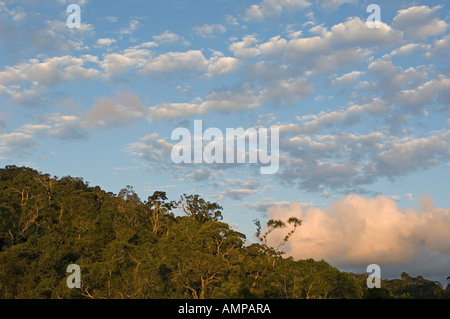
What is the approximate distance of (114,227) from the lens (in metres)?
69.5

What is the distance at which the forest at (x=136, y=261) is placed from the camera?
5000 cm

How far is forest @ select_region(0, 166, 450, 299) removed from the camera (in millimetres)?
50000

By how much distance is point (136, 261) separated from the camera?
5394 centimetres

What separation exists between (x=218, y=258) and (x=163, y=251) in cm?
916
